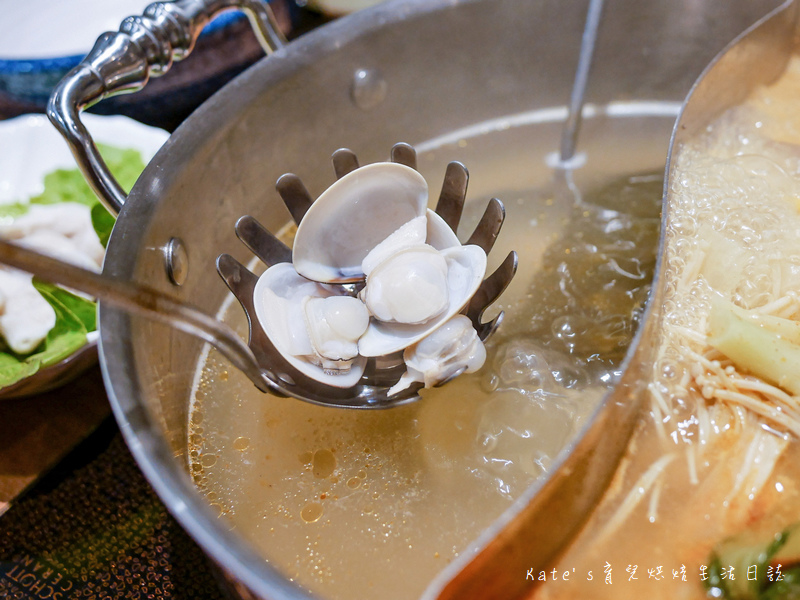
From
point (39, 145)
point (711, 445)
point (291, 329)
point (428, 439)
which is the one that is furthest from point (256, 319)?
point (39, 145)

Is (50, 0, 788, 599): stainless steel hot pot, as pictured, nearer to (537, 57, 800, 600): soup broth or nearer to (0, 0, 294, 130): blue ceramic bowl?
(537, 57, 800, 600): soup broth

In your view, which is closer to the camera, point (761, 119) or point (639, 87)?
point (761, 119)

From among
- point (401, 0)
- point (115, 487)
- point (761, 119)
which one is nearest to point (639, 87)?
point (761, 119)

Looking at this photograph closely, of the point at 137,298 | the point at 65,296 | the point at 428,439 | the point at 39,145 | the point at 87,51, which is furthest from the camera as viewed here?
the point at 87,51

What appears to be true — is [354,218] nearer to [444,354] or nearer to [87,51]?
[444,354]

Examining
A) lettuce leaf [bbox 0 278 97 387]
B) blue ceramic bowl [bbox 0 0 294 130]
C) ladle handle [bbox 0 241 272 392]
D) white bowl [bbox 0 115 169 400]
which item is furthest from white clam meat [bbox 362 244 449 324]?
blue ceramic bowl [bbox 0 0 294 130]

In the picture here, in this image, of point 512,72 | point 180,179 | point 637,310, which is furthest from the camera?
→ point 512,72

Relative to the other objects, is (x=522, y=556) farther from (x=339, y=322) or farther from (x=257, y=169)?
(x=257, y=169)

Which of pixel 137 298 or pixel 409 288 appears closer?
pixel 137 298
